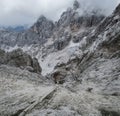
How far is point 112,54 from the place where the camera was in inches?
1576

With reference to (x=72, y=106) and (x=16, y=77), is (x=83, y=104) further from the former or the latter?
(x=16, y=77)

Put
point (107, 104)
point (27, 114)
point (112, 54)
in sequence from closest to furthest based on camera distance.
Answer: point (27, 114)
point (107, 104)
point (112, 54)

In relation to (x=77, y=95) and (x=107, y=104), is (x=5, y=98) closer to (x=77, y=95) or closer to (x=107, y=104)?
(x=77, y=95)

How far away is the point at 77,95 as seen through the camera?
22.3 m

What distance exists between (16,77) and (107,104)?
13.7 m

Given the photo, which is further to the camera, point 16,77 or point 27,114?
point 16,77

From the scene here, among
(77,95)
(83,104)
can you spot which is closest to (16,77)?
(77,95)

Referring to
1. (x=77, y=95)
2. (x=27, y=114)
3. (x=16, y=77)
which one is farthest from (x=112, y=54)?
(x=27, y=114)

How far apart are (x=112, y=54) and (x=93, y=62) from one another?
416cm

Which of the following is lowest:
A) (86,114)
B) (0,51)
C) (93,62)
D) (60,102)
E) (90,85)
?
(86,114)

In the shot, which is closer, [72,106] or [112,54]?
[72,106]

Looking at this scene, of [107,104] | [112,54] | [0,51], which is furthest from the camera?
[0,51]

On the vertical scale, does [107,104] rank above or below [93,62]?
below

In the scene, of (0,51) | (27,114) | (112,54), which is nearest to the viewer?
(27,114)
